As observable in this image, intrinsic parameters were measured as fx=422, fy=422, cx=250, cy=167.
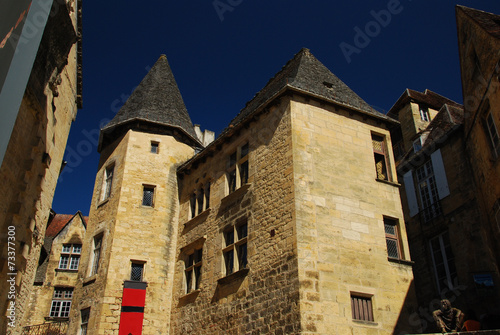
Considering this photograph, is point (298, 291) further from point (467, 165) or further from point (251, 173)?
point (467, 165)

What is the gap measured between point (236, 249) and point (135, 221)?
4.68m

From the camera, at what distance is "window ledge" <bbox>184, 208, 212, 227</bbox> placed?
13500 millimetres

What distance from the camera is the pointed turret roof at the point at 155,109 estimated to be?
16.5 m

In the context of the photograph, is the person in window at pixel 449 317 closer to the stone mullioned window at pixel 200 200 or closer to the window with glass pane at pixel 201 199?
the stone mullioned window at pixel 200 200

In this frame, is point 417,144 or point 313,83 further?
point 417,144

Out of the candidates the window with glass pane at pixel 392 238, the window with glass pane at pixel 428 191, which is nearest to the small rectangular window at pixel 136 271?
the window with glass pane at pixel 392 238

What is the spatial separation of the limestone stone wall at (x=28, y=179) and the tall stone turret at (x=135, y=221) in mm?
2125

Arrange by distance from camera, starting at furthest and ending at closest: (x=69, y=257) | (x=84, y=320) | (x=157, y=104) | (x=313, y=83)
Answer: (x=69, y=257) → (x=157, y=104) → (x=84, y=320) → (x=313, y=83)

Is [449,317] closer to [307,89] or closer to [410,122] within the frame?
[307,89]

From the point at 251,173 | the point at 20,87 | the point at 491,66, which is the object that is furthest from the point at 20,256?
the point at 491,66

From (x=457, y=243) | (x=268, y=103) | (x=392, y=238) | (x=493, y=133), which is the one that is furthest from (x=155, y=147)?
(x=493, y=133)

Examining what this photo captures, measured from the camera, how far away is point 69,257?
20.0 meters

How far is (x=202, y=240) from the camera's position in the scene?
1320cm

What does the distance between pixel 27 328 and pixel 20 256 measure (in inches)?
287
